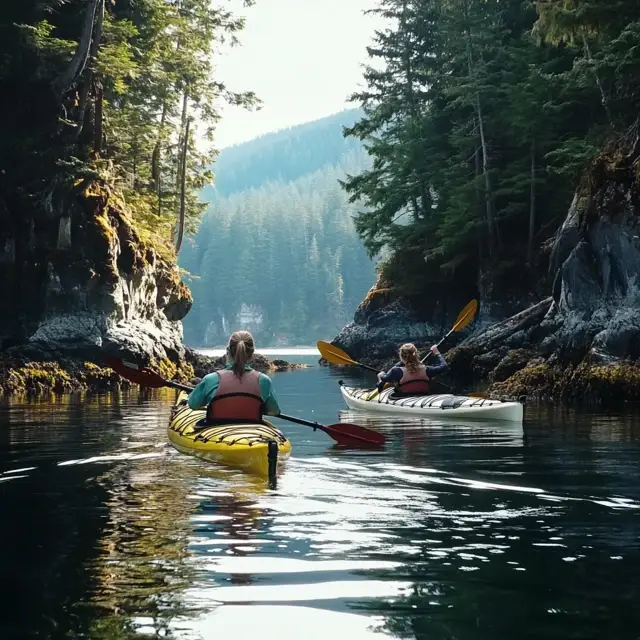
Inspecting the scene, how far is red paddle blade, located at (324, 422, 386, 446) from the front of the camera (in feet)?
35.9

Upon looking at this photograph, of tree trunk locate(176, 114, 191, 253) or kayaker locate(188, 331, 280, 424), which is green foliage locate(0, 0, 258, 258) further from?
kayaker locate(188, 331, 280, 424)

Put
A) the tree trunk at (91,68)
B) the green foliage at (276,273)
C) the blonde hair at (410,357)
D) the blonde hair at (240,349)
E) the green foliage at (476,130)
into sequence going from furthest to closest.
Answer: the green foliage at (276,273)
the green foliage at (476,130)
the tree trunk at (91,68)
the blonde hair at (410,357)
the blonde hair at (240,349)

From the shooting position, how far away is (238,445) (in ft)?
29.3

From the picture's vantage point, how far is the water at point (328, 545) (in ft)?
13.5

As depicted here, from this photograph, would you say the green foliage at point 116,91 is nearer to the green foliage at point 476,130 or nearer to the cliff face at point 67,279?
the cliff face at point 67,279

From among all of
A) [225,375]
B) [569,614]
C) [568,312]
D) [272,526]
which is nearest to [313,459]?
[225,375]

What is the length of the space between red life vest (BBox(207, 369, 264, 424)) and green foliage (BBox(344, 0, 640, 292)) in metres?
13.6

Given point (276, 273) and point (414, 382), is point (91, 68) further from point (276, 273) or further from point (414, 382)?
point (276, 273)

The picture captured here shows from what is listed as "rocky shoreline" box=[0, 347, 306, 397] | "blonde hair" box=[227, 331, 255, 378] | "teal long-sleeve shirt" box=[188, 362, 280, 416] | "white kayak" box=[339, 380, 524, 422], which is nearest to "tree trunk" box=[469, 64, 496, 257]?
"rocky shoreline" box=[0, 347, 306, 397]

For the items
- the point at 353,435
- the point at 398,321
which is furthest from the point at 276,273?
the point at 353,435

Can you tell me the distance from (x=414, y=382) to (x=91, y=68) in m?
15.9

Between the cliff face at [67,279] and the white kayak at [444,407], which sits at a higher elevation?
the cliff face at [67,279]

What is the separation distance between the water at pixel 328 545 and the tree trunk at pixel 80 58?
1728cm

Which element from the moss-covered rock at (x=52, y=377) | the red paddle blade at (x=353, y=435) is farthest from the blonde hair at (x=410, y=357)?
the moss-covered rock at (x=52, y=377)
